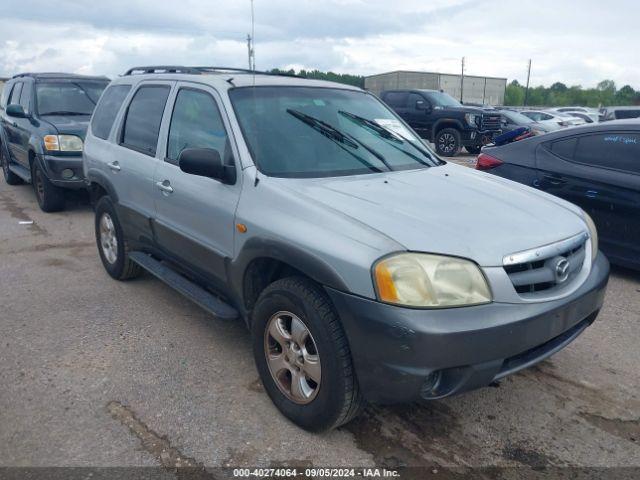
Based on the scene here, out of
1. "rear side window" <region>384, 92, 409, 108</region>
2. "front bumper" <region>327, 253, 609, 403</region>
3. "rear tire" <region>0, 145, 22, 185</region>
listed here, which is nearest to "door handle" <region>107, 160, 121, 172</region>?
"front bumper" <region>327, 253, 609, 403</region>

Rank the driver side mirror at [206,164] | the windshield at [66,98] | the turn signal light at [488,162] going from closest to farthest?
1. the driver side mirror at [206,164]
2. the turn signal light at [488,162]
3. the windshield at [66,98]

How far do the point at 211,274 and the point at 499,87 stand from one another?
2419 inches

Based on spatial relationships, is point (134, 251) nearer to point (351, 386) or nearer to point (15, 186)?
point (351, 386)

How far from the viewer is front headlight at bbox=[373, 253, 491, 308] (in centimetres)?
242

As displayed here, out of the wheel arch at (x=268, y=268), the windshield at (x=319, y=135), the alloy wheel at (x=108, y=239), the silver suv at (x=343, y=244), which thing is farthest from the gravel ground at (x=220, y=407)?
the windshield at (x=319, y=135)

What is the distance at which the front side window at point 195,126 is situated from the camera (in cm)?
351

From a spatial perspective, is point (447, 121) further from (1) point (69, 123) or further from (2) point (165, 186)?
(2) point (165, 186)

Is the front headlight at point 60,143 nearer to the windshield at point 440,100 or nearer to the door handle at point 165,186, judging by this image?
the door handle at point 165,186

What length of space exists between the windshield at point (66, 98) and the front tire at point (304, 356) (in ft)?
22.7

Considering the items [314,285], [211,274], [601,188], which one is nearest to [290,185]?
[314,285]

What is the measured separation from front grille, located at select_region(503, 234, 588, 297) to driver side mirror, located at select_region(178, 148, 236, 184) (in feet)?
5.24

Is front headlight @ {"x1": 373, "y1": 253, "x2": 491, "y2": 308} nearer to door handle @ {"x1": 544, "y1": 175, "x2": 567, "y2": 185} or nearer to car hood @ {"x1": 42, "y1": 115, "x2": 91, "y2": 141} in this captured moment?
door handle @ {"x1": 544, "y1": 175, "x2": 567, "y2": 185}

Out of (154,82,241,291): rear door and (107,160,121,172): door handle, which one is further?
(107,160,121,172): door handle

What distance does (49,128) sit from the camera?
7.78 meters
